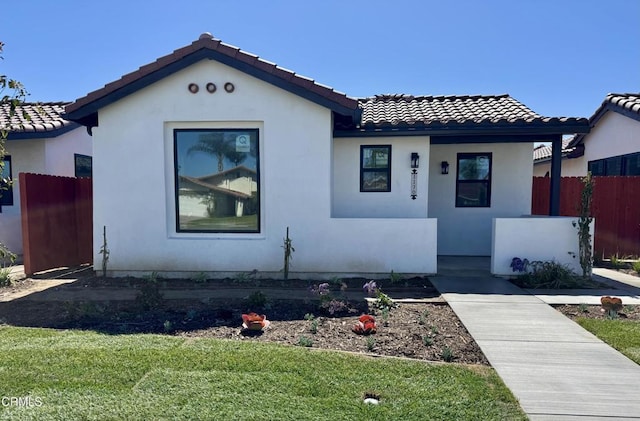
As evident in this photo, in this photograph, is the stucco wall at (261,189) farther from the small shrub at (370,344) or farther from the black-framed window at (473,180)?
the small shrub at (370,344)

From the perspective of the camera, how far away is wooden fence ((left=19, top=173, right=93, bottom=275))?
8.19m

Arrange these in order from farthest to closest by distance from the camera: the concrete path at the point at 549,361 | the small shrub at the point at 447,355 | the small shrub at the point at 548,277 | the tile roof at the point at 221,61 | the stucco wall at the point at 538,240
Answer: the stucco wall at the point at 538,240 < the tile roof at the point at 221,61 < the small shrub at the point at 548,277 < the small shrub at the point at 447,355 < the concrete path at the point at 549,361

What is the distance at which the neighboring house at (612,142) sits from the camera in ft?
36.1

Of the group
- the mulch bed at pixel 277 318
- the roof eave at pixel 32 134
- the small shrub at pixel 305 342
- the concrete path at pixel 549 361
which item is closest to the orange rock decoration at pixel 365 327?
the mulch bed at pixel 277 318

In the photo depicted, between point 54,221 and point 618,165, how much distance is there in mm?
15935

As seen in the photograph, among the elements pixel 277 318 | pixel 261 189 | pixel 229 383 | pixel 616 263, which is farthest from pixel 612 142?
pixel 229 383

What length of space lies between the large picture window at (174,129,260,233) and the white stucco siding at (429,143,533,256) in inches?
200

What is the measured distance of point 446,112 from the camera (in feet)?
31.3

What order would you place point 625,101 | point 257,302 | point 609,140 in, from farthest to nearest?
point 609,140, point 625,101, point 257,302

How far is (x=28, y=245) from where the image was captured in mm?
8148

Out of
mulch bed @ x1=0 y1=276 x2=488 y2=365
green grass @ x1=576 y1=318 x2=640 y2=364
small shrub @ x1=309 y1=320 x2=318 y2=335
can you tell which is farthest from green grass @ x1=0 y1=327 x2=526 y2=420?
green grass @ x1=576 y1=318 x2=640 y2=364

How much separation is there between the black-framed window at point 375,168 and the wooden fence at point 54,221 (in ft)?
23.2

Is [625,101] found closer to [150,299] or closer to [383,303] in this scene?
[383,303]

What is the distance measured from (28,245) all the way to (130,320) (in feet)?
15.0
